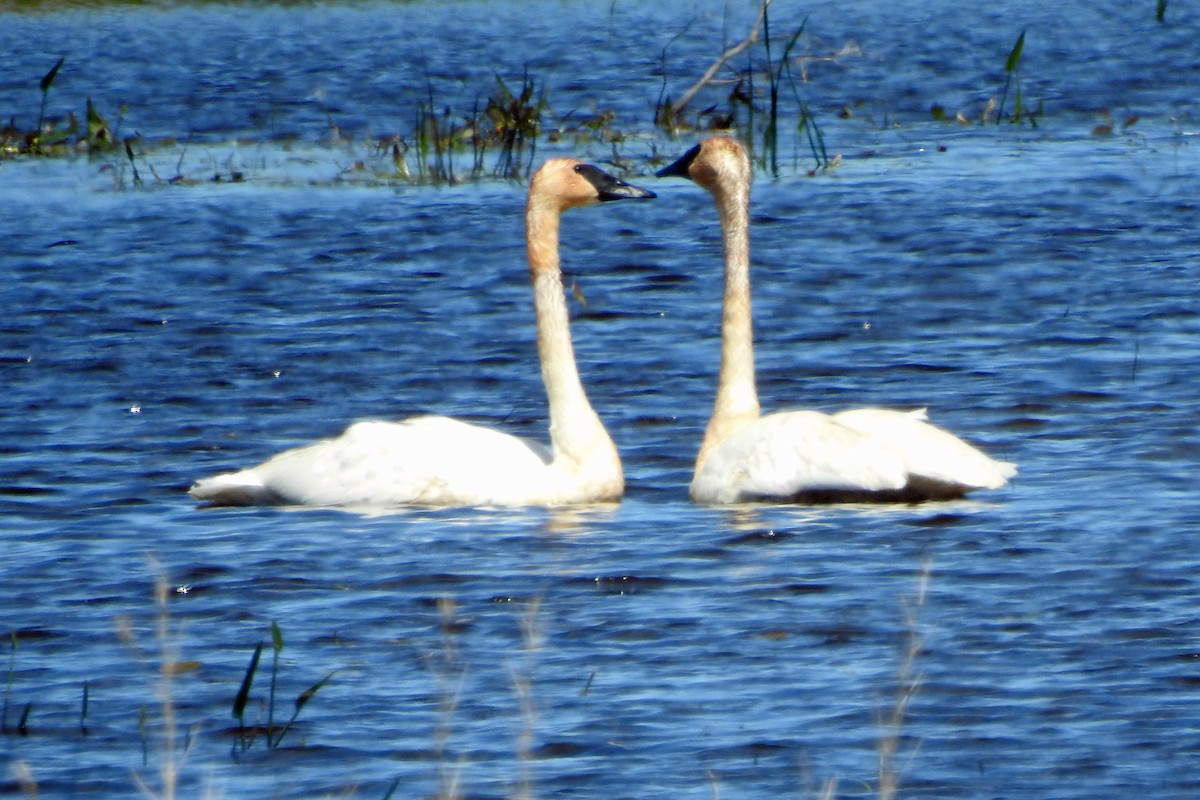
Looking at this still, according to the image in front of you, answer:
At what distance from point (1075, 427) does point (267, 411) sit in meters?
3.66

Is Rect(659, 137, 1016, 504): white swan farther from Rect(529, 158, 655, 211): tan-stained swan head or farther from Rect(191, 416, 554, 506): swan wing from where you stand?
Rect(529, 158, 655, 211): tan-stained swan head

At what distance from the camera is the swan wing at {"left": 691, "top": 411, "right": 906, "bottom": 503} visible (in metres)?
8.30

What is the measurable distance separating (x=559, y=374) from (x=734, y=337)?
76 cm

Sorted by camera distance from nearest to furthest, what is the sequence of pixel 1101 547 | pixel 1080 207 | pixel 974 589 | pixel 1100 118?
pixel 974 589 < pixel 1101 547 < pixel 1080 207 < pixel 1100 118

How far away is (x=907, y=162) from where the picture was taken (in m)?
18.5

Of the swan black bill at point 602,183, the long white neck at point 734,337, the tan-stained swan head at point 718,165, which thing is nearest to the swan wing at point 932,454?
the long white neck at point 734,337

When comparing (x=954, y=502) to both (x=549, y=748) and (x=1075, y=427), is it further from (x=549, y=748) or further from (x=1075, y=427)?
(x=549, y=748)

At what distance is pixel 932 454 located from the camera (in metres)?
8.26

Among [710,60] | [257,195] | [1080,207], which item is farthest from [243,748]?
[710,60]

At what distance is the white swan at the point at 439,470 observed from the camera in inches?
340

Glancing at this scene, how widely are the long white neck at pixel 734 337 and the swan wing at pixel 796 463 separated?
0.29 meters

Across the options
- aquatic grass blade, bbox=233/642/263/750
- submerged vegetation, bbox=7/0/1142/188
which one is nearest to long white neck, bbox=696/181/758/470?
aquatic grass blade, bbox=233/642/263/750

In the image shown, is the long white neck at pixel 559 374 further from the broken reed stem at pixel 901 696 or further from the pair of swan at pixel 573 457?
the broken reed stem at pixel 901 696

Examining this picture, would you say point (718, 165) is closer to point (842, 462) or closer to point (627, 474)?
point (627, 474)
